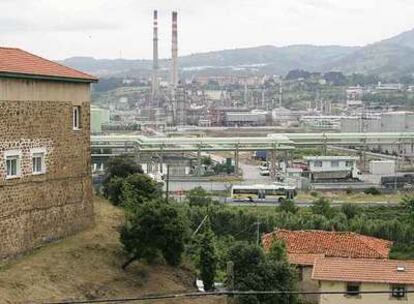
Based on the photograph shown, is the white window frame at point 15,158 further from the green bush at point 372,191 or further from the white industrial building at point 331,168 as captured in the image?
the white industrial building at point 331,168

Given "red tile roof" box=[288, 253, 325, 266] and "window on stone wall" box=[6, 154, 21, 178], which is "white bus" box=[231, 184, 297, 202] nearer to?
"red tile roof" box=[288, 253, 325, 266]

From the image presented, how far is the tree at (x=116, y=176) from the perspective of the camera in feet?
75.6

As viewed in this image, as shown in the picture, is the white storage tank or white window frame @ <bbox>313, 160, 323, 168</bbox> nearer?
white window frame @ <bbox>313, 160, 323, 168</bbox>

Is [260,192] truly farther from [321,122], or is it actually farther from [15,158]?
[321,122]

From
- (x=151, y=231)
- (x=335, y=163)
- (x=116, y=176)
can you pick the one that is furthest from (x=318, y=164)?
(x=151, y=231)

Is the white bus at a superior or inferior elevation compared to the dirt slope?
inferior

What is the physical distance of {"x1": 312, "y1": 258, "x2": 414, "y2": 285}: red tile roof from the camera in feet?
54.9

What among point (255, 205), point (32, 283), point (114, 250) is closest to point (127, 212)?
point (114, 250)

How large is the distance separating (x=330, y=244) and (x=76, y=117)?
9068mm

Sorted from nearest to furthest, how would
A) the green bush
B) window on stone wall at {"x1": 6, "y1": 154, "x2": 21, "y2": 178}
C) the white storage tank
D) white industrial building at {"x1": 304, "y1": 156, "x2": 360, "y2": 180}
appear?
window on stone wall at {"x1": 6, "y1": 154, "x2": 21, "y2": 178} < the green bush < white industrial building at {"x1": 304, "y1": 156, "x2": 360, "y2": 180} < the white storage tank

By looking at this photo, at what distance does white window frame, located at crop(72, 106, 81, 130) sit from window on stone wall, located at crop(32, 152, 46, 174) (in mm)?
1753

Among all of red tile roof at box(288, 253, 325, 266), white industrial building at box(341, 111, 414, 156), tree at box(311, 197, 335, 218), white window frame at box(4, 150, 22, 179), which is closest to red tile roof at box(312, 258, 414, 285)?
red tile roof at box(288, 253, 325, 266)

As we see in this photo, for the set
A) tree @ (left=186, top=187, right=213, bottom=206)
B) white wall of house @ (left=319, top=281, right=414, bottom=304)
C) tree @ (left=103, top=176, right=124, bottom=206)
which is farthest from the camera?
tree @ (left=186, top=187, right=213, bottom=206)

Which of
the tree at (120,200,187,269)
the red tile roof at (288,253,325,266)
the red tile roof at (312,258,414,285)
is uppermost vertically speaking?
the tree at (120,200,187,269)
